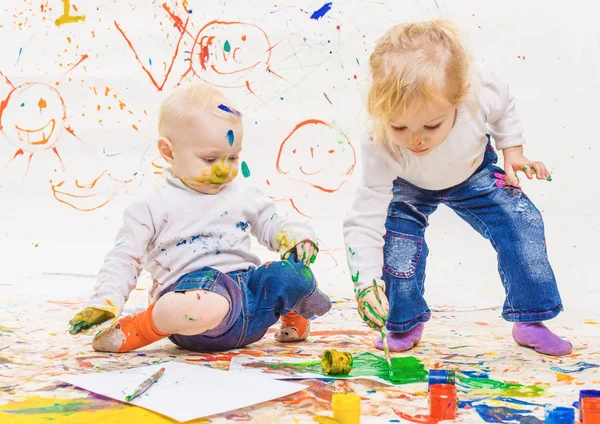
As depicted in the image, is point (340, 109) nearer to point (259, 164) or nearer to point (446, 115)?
point (259, 164)

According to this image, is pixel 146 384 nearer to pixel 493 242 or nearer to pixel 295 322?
pixel 295 322

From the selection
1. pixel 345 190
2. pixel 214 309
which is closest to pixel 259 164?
pixel 345 190

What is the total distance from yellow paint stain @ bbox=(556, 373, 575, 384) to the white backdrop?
2.74 ft

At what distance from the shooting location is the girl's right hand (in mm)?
1214

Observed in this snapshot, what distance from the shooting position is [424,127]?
1241mm

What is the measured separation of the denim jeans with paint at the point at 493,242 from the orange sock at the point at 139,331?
0.40 m

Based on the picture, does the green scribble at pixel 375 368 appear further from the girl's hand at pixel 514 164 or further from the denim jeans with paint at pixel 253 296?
the girl's hand at pixel 514 164

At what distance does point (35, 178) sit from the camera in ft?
→ 7.35

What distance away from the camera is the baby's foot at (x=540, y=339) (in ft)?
4.18

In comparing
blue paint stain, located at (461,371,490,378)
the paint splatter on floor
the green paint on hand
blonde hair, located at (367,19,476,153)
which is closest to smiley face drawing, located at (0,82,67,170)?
the green paint on hand

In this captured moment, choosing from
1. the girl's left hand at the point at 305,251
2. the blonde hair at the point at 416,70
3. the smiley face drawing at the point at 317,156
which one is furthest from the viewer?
the smiley face drawing at the point at 317,156

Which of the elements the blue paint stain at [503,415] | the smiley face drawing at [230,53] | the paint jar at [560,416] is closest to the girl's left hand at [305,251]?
the blue paint stain at [503,415]

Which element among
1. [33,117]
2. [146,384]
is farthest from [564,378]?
[33,117]

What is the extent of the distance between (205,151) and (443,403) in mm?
587
